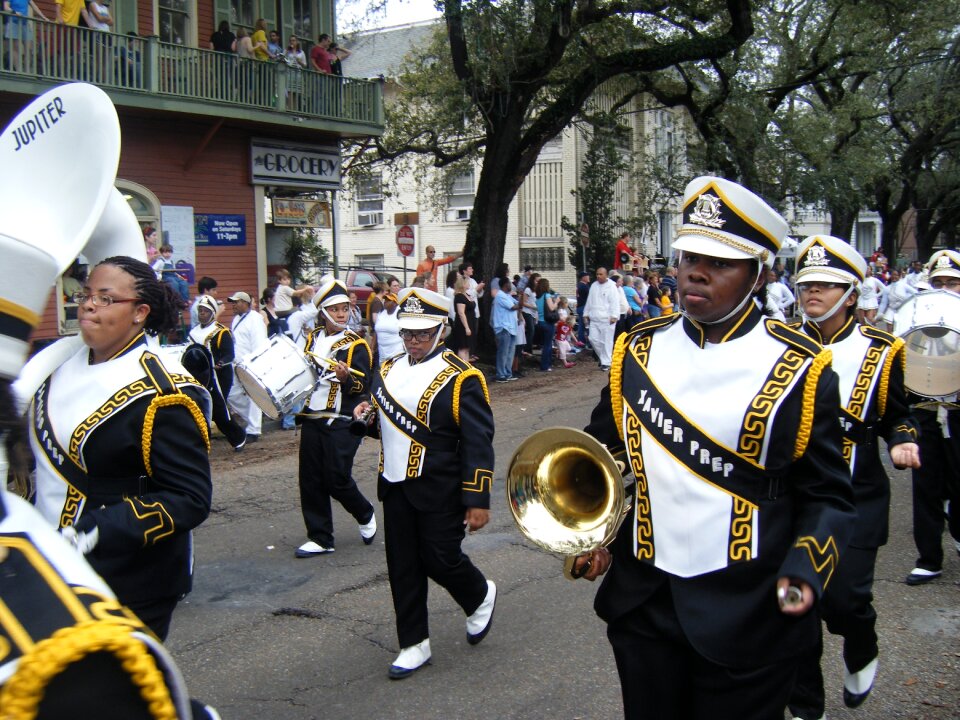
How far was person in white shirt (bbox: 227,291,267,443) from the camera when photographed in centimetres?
1148

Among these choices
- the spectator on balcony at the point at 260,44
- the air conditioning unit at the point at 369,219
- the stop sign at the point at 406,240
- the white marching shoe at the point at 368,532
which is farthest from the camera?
the air conditioning unit at the point at 369,219

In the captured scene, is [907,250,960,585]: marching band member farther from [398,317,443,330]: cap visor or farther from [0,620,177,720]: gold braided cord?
[0,620,177,720]: gold braided cord

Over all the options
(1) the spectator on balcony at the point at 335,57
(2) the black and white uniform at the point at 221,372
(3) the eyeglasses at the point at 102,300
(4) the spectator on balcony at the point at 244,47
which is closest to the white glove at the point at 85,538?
(3) the eyeglasses at the point at 102,300

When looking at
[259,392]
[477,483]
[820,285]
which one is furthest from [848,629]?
[259,392]

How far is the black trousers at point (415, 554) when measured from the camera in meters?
4.96

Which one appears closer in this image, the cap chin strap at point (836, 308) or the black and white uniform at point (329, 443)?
the cap chin strap at point (836, 308)

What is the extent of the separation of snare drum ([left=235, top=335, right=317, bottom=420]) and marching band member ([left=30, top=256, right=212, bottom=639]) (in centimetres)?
357

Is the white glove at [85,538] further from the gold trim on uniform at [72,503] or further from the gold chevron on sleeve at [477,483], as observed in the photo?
the gold chevron on sleeve at [477,483]

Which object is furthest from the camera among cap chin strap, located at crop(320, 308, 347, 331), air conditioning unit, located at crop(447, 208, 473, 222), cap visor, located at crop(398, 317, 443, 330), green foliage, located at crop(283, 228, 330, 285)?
air conditioning unit, located at crop(447, 208, 473, 222)

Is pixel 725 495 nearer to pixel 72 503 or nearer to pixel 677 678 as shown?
pixel 677 678

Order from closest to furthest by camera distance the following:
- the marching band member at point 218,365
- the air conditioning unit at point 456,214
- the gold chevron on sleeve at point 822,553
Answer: the gold chevron on sleeve at point 822,553
the marching band member at point 218,365
the air conditioning unit at point 456,214

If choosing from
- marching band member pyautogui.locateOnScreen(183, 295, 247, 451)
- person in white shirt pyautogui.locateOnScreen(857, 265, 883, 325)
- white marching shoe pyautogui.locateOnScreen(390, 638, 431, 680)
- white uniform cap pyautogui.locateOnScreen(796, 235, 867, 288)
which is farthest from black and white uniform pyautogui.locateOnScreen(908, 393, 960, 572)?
marching band member pyautogui.locateOnScreen(183, 295, 247, 451)

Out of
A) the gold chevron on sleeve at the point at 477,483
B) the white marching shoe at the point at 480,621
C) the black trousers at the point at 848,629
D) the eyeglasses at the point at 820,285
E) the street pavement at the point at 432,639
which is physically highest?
the eyeglasses at the point at 820,285

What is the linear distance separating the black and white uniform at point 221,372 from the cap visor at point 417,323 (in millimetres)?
6119
